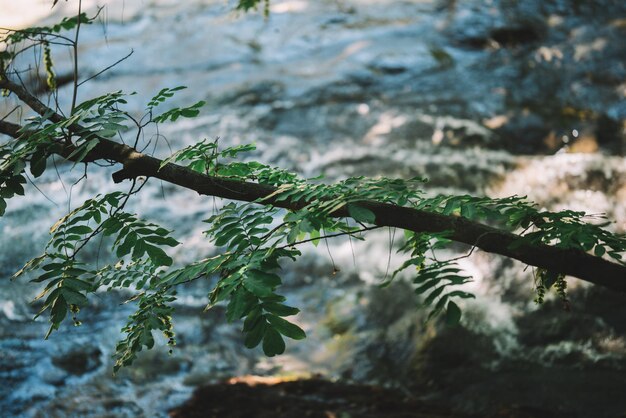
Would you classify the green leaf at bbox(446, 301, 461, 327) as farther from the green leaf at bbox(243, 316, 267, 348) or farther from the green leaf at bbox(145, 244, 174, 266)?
the green leaf at bbox(145, 244, 174, 266)

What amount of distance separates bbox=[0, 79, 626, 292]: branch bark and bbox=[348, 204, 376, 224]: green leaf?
0.29ft

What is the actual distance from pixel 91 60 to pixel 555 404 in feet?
33.3

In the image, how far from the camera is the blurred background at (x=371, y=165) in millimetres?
4980

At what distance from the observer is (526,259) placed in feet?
7.98

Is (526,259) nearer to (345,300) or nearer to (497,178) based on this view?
(345,300)

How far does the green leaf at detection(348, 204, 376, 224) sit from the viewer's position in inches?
81.9

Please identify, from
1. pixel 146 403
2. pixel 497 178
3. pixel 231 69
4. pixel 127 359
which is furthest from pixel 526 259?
pixel 231 69

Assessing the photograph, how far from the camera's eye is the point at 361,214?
2111 millimetres

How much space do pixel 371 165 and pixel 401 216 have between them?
5753 mm

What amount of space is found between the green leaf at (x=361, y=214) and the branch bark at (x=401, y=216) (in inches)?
3.5

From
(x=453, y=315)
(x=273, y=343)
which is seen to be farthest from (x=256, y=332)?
(x=453, y=315)

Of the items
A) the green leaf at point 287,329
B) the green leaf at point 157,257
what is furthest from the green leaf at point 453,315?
the green leaf at point 157,257

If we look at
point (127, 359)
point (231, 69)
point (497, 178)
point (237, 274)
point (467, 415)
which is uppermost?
point (231, 69)

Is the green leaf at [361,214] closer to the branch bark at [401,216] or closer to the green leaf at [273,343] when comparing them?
the branch bark at [401,216]
